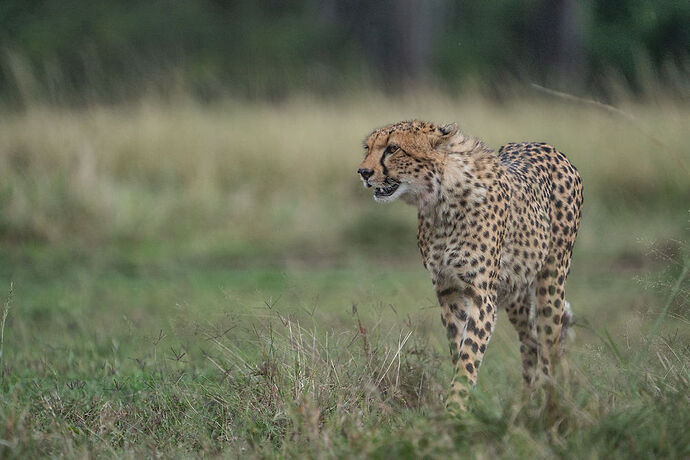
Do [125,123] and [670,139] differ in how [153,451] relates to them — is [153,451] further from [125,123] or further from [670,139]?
[125,123]

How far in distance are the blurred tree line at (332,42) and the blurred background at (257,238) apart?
0.15 meters

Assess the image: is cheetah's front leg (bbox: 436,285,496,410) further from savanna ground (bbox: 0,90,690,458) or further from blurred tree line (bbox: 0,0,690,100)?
blurred tree line (bbox: 0,0,690,100)

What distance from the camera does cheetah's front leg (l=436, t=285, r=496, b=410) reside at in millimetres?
3021

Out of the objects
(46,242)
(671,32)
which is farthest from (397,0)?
(46,242)

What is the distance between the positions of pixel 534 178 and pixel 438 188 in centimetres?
51

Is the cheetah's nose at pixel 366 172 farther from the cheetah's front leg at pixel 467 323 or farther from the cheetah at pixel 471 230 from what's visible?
the cheetah's front leg at pixel 467 323

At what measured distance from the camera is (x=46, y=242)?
6887 mm

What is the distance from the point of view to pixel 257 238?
23.5 feet

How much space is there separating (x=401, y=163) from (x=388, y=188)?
0.27ft

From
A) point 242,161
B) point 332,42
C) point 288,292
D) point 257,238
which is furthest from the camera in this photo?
point 332,42

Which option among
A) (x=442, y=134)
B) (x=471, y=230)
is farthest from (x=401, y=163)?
(x=471, y=230)

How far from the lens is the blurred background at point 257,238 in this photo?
3076 mm

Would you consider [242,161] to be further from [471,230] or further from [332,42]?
[332,42]

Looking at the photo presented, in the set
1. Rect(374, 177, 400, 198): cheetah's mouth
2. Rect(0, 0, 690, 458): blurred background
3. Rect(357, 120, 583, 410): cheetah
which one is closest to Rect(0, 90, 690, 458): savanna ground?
Rect(0, 0, 690, 458): blurred background
